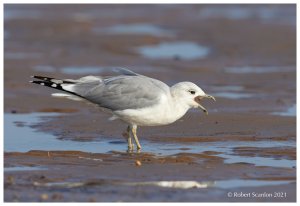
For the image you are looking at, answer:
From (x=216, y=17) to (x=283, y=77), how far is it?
8.61m

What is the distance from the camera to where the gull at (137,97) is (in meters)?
9.26

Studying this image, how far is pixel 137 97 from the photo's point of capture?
9.33m

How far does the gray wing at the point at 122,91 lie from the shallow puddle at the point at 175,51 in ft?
25.7

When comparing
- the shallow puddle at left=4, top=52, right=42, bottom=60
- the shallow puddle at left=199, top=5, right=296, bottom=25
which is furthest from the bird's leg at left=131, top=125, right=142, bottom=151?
the shallow puddle at left=199, top=5, right=296, bottom=25

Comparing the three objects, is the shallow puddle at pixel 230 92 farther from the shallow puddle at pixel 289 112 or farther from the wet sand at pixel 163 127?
the shallow puddle at pixel 289 112

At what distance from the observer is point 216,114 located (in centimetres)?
1141

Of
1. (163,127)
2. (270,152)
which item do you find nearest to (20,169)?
(270,152)

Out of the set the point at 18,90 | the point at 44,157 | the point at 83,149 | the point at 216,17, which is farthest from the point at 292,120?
the point at 216,17

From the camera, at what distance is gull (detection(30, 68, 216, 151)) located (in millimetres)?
9258

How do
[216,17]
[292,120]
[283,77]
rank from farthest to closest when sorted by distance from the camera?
[216,17]
[283,77]
[292,120]

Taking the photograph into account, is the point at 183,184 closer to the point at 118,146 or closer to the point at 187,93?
the point at 187,93

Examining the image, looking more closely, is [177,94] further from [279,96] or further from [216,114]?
[279,96]

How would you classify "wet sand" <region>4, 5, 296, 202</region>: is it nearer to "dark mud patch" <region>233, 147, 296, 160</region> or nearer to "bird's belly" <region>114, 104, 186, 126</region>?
"dark mud patch" <region>233, 147, 296, 160</region>

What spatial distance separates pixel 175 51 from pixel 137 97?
30.8 ft
